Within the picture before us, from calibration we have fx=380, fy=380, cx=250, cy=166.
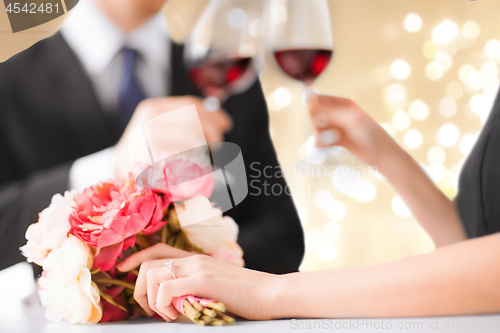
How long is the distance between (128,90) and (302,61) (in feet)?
1.19

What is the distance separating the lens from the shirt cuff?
2.36 feet

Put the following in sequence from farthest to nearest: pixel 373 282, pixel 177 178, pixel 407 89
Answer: pixel 407 89 → pixel 177 178 → pixel 373 282

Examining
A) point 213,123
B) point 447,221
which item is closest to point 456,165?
point 447,221

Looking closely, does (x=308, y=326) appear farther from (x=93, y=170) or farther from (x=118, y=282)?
(x=93, y=170)

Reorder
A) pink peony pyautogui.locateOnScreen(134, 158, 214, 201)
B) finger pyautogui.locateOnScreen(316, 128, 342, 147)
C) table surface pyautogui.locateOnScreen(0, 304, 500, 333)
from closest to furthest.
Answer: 1. table surface pyautogui.locateOnScreen(0, 304, 500, 333)
2. pink peony pyautogui.locateOnScreen(134, 158, 214, 201)
3. finger pyautogui.locateOnScreen(316, 128, 342, 147)

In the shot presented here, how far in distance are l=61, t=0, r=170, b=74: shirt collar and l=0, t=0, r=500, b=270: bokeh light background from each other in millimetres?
346

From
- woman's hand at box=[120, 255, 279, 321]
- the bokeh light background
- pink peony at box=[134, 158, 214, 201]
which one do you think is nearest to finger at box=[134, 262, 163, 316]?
woman's hand at box=[120, 255, 279, 321]

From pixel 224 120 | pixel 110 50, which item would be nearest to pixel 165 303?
pixel 224 120

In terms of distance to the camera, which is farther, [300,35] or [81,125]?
[81,125]

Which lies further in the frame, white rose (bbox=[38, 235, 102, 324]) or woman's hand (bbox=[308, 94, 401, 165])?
woman's hand (bbox=[308, 94, 401, 165])

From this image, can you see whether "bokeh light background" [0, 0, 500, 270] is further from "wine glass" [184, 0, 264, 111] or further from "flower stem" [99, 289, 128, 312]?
"flower stem" [99, 289, 128, 312]

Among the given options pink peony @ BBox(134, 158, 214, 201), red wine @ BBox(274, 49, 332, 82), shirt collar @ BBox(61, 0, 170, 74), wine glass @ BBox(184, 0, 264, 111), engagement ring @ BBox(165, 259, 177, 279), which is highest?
shirt collar @ BBox(61, 0, 170, 74)

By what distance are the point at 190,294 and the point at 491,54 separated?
27.1 inches

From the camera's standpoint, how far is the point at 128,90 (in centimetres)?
77
